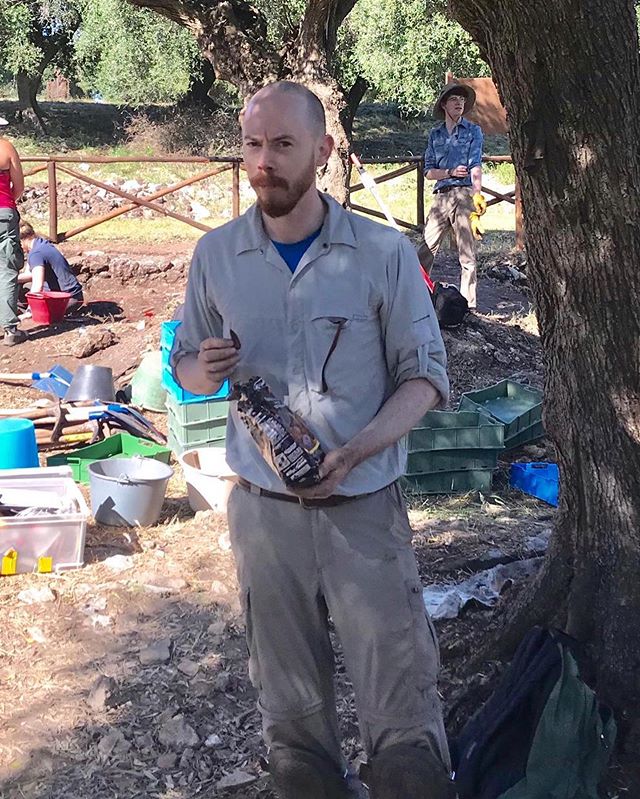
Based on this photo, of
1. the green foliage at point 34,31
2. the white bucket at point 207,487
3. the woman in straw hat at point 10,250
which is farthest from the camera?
the green foliage at point 34,31

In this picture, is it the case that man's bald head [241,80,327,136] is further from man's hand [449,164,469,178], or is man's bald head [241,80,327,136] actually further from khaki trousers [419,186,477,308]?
man's hand [449,164,469,178]

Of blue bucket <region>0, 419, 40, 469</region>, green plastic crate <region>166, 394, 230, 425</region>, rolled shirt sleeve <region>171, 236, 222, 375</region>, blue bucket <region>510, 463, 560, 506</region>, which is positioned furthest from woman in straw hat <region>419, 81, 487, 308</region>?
rolled shirt sleeve <region>171, 236, 222, 375</region>

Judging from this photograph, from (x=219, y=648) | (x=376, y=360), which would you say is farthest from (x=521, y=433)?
(x=376, y=360)

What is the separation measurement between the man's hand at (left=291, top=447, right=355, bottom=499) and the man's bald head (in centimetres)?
72

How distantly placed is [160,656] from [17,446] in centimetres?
214

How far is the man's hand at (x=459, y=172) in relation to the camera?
9000mm

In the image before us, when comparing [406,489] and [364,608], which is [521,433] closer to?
[406,489]

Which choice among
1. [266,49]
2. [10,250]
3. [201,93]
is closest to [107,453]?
[10,250]

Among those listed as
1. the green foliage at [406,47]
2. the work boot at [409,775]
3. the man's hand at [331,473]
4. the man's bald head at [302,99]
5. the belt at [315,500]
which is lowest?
the work boot at [409,775]

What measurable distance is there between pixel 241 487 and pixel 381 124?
33.6m

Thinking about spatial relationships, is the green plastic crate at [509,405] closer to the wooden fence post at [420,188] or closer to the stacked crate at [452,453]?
the stacked crate at [452,453]

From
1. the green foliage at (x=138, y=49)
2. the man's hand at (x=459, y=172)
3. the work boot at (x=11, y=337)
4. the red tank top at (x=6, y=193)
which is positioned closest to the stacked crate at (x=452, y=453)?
the man's hand at (x=459, y=172)

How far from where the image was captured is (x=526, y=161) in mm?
3068

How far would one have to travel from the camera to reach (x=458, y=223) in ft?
30.2
